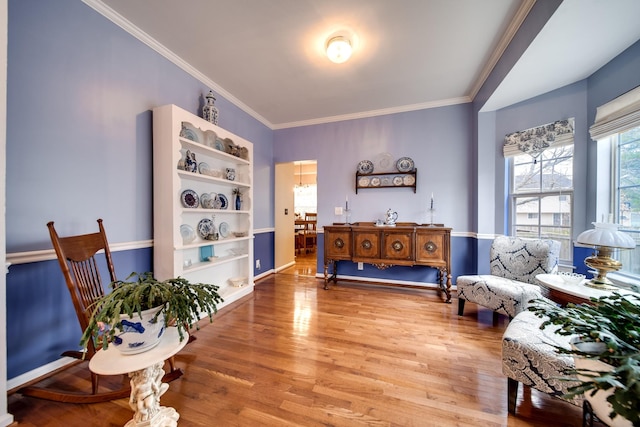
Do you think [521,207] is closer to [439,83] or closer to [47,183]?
[439,83]

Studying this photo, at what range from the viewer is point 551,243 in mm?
2158

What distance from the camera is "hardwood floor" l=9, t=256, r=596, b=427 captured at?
1.25 m

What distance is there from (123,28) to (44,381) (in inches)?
108

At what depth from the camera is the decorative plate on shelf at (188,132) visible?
2398mm

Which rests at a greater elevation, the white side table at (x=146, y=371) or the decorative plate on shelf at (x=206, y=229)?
the decorative plate on shelf at (x=206, y=229)

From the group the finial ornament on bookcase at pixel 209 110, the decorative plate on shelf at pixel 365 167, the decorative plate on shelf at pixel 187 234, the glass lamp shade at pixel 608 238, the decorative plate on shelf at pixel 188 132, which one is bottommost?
the decorative plate on shelf at pixel 187 234

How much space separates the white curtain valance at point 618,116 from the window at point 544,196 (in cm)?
40

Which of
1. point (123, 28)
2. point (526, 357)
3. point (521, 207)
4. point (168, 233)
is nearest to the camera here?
point (526, 357)

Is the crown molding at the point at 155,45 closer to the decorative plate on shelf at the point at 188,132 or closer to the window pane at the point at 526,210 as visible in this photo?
the decorative plate on shelf at the point at 188,132

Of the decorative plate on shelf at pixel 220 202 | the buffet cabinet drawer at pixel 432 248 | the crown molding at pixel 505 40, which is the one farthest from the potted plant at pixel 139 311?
the crown molding at pixel 505 40

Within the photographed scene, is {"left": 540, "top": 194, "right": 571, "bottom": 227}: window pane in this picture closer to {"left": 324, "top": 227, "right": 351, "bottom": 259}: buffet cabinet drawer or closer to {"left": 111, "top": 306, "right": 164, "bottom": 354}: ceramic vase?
{"left": 324, "top": 227, "right": 351, "bottom": 259}: buffet cabinet drawer

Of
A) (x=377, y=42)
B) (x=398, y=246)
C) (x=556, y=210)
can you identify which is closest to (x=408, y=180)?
(x=398, y=246)

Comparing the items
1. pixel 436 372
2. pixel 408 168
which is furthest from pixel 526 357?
pixel 408 168

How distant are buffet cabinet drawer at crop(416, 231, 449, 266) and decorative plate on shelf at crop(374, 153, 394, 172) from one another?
1144mm
